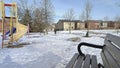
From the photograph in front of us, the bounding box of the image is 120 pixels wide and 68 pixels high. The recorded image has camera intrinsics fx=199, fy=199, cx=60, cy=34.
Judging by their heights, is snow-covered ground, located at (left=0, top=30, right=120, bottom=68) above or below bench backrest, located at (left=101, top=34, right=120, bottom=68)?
below

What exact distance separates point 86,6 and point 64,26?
55109 millimetres

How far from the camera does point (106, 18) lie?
8956cm

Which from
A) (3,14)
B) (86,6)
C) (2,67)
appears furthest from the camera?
(86,6)

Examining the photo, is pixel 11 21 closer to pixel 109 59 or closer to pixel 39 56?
pixel 39 56

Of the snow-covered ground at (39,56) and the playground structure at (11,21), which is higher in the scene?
the playground structure at (11,21)

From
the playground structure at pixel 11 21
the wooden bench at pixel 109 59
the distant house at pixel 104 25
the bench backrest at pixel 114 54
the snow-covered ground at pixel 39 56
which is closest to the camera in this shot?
the bench backrest at pixel 114 54

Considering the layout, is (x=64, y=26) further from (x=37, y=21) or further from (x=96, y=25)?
(x=37, y=21)

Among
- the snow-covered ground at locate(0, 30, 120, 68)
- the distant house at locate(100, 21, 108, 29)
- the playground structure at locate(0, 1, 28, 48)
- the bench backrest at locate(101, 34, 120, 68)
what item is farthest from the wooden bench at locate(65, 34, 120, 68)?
the distant house at locate(100, 21, 108, 29)

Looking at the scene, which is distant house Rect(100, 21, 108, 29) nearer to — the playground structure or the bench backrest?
the playground structure

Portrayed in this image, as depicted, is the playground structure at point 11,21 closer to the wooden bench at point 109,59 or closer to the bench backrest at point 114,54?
the wooden bench at point 109,59

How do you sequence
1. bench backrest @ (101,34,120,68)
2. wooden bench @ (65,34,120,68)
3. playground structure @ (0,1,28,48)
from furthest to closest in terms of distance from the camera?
playground structure @ (0,1,28,48) → wooden bench @ (65,34,120,68) → bench backrest @ (101,34,120,68)

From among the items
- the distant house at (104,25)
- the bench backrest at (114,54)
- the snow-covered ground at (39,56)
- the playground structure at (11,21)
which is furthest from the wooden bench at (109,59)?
the distant house at (104,25)

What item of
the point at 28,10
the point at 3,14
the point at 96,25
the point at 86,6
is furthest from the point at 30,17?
the point at 96,25

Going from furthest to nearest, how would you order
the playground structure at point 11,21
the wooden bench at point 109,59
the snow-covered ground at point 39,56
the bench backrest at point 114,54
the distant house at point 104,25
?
the distant house at point 104,25, the playground structure at point 11,21, the snow-covered ground at point 39,56, the wooden bench at point 109,59, the bench backrest at point 114,54
